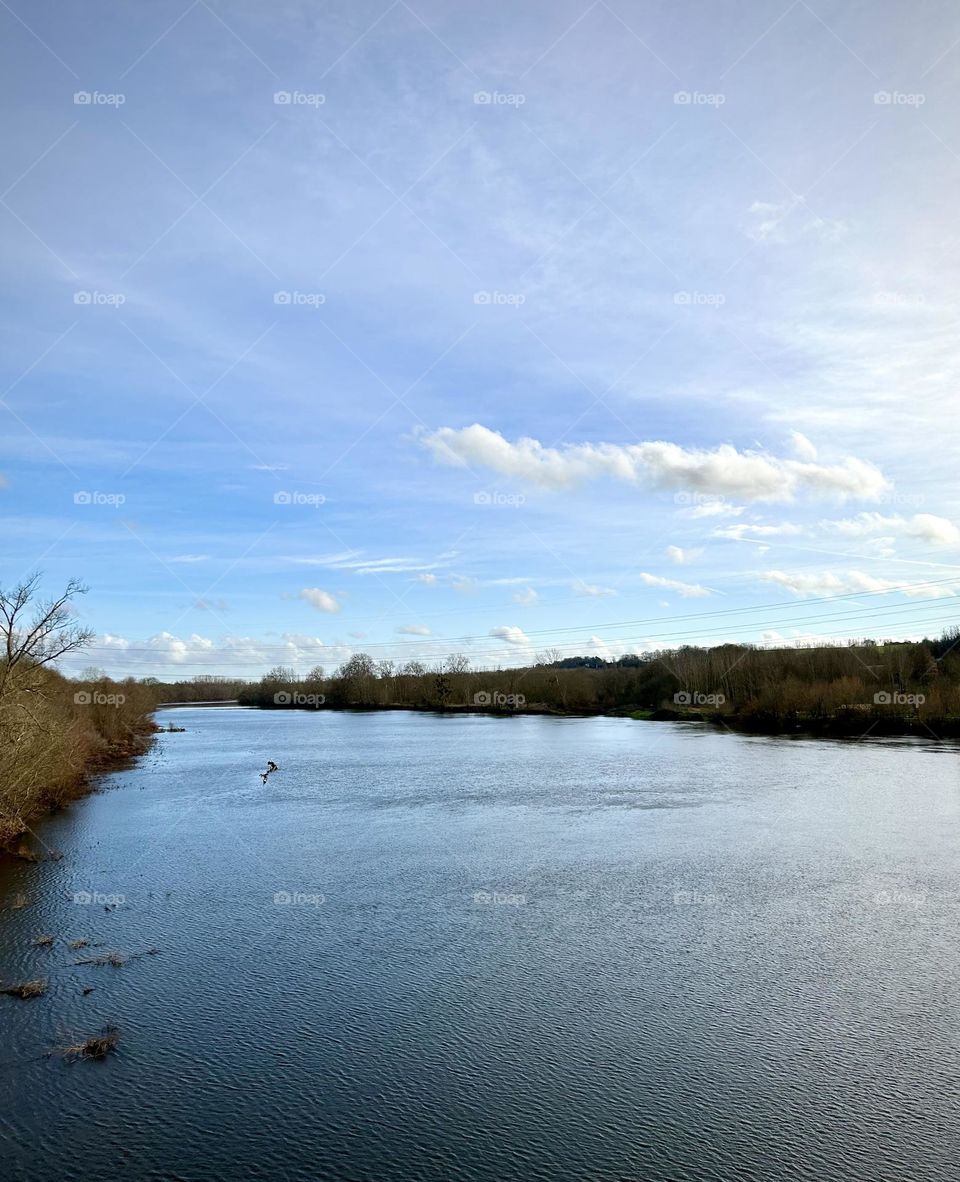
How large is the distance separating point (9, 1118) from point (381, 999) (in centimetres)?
420

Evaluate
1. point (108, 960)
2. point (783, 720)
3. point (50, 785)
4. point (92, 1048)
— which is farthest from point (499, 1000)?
point (783, 720)

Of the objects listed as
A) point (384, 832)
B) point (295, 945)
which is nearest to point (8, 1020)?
point (295, 945)

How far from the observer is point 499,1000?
33.8 ft

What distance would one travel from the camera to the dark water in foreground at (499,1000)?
7.23 m

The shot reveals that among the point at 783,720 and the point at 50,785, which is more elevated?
the point at 783,720

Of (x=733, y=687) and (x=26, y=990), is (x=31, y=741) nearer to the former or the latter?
(x=26, y=990)

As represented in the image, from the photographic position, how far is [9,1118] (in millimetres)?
7715

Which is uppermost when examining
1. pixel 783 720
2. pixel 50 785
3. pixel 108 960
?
pixel 783 720

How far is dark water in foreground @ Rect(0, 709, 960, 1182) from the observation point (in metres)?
7.23

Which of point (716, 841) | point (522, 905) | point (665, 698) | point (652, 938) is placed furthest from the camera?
point (665, 698)

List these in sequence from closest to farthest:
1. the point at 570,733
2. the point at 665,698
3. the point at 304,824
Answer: the point at 304,824
the point at 570,733
the point at 665,698

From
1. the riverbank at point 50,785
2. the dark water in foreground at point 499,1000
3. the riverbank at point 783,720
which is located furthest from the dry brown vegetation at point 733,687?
the riverbank at point 50,785

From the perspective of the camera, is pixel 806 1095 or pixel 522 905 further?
pixel 522 905

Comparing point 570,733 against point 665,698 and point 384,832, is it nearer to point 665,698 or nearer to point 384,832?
point 665,698
